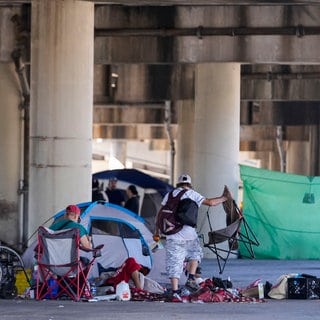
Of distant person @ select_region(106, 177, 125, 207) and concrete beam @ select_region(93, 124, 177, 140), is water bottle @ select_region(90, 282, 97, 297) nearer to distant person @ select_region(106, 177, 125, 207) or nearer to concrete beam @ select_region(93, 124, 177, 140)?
distant person @ select_region(106, 177, 125, 207)

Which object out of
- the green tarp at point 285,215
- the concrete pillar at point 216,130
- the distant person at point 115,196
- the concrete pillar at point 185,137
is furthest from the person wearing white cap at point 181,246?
the concrete pillar at point 185,137

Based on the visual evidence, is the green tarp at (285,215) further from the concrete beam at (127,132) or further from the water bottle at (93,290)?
the concrete beam at (127,132)

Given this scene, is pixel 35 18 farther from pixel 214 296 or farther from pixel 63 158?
pixel 214 296

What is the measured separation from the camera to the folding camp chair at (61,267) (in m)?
16.3

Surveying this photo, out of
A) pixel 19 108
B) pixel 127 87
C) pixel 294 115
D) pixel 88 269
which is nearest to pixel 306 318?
pixel 88 269

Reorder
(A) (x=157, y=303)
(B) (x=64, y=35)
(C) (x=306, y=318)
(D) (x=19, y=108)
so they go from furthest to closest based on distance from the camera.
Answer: (D) (x=19, y=108)
(B) (x=64, y=35)
(A) (x=157, y=303)
(C) (x=306, y=318)

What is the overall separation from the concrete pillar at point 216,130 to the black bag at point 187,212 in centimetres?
1074

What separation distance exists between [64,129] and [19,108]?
9912 mm

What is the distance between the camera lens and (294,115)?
43.0 m

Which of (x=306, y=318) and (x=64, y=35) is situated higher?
(x=64, y=35)

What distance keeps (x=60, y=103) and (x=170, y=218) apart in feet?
14.9

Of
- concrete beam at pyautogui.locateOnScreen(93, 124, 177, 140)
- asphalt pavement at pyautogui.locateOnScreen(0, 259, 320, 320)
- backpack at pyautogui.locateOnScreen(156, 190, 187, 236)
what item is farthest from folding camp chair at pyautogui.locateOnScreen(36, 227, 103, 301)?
concrete beam at pyautogui.locateOnScreen(93, 124, 177, 140)

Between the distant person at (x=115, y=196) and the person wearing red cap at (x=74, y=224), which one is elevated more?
the person wearing red cap at (x=74, y=224)

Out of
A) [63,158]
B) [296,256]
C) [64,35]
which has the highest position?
[64,35]
